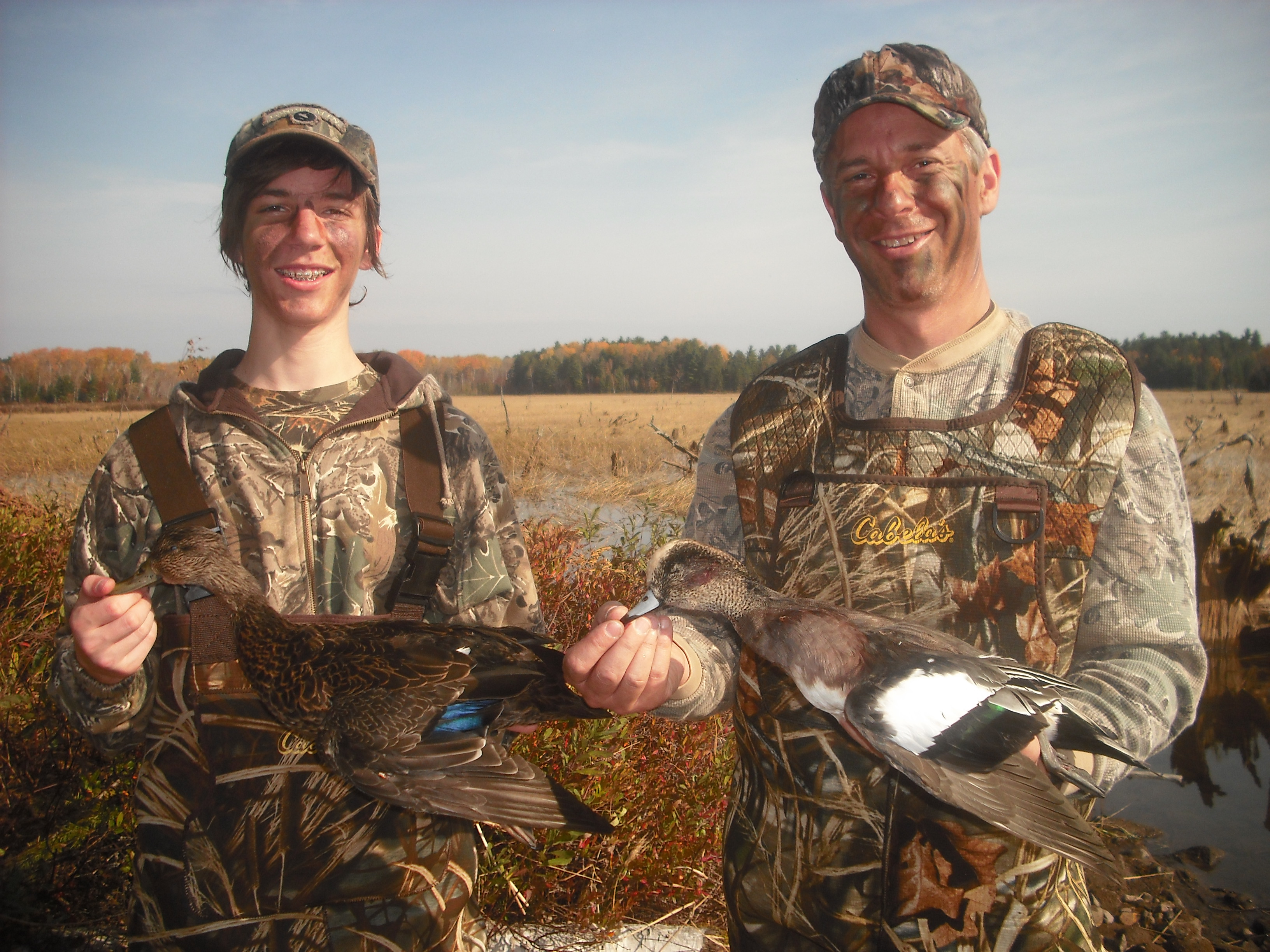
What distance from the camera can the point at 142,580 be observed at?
232cm

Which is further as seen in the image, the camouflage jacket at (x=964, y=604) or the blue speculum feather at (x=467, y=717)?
the blue speculum feather at (x=467, y=717)

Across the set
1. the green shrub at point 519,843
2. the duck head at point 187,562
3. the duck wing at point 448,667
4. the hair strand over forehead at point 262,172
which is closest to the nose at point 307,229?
the hair strand over forehead at point 262,172

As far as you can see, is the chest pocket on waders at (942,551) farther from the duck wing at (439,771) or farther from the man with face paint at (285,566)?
the man with face paint at (285,566)

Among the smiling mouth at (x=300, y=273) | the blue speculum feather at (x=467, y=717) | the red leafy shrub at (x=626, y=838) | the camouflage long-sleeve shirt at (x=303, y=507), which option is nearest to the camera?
the blue speculum feather at (x=467, y=717)

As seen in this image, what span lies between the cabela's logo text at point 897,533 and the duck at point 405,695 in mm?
1051

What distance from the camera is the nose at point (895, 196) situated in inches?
90.7

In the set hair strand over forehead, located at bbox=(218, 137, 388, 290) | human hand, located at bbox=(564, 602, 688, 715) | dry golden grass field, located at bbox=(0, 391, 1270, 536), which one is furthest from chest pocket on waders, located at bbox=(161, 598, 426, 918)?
dry golden grass field, located at bbox=(0, 391, 1270, 536)

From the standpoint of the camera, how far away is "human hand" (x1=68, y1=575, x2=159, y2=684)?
6.91ft

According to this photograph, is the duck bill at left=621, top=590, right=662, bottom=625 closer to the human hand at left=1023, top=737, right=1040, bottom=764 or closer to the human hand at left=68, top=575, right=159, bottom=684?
the human hand at left=1023, top=737, right=1040, bottom=764

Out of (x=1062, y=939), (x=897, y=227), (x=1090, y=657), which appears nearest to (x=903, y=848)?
(x=1062, y=939)

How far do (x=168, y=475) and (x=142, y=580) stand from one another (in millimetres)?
350

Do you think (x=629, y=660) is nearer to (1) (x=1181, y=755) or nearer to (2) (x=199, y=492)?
(2) (x=199, y=492)

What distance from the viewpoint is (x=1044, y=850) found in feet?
6.70

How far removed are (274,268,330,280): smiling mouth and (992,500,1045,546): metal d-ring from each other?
236 cm
